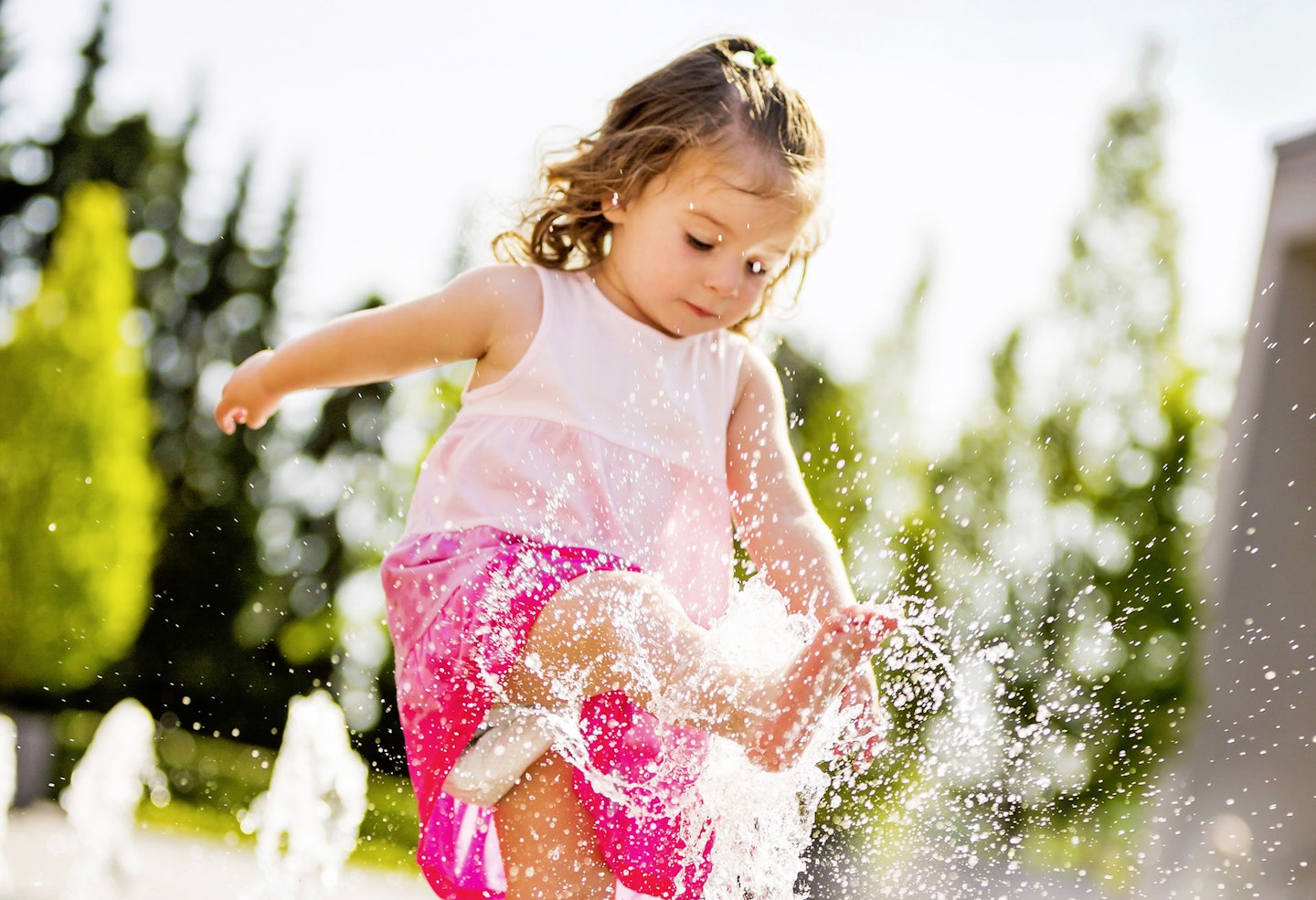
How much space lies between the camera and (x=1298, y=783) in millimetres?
6836

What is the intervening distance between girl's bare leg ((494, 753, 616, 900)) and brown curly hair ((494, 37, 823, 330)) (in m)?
0.92

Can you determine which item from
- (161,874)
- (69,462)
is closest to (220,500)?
(69,462)

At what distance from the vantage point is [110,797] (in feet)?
21.4

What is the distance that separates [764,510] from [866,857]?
5.99 m

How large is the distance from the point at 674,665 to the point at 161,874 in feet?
17.6

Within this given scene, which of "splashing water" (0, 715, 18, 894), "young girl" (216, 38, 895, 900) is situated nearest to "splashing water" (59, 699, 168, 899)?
"splashing water" (0, 715, 18, 894)

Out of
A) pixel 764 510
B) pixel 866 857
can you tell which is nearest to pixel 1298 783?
pixel 866 857

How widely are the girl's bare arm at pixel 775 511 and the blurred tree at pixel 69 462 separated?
8.13 meters

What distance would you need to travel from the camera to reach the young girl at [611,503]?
64.1 inches

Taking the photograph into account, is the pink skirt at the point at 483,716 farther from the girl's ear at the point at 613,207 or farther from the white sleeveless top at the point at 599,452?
the girl's ear at the point at 613,207

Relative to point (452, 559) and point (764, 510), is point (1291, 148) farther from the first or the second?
point (452, 559)

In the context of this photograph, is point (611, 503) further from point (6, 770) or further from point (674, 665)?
point (6, 770)

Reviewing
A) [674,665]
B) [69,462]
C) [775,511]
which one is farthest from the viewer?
[69,462]

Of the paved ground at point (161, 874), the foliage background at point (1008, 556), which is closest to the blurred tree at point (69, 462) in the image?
the foliage background at point (1008, 556)
